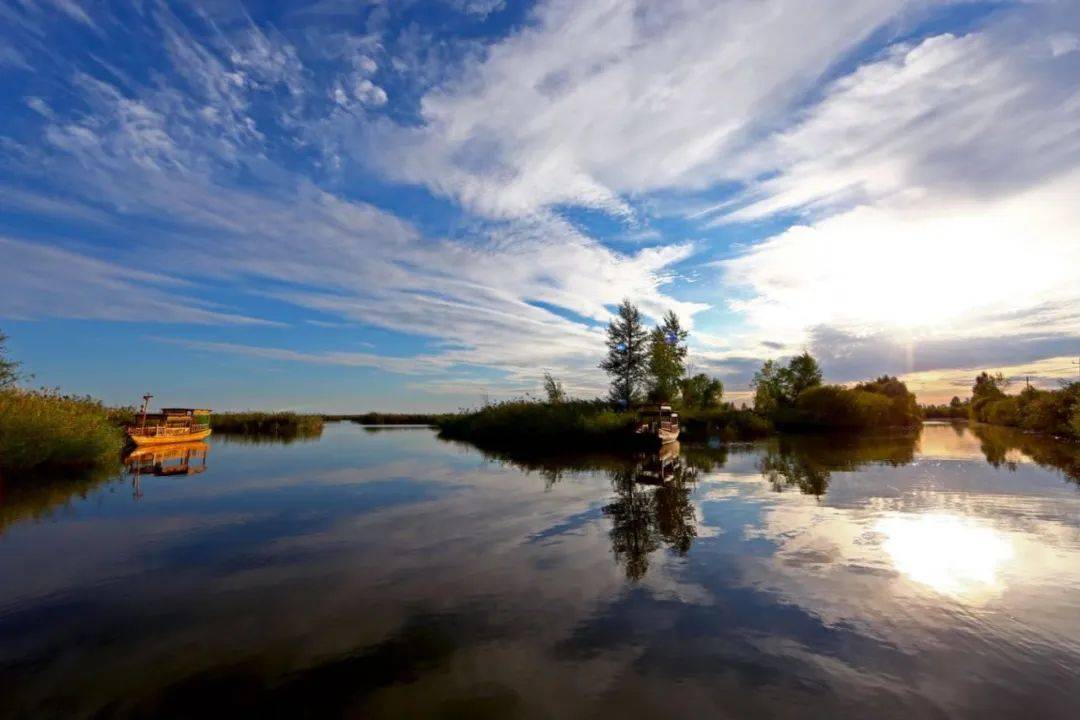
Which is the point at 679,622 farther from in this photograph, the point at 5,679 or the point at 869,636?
the point at 5,679

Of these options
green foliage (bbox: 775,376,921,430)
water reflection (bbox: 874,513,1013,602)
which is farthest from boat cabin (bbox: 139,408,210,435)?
green foliage (bbox: 775,376,921,430)

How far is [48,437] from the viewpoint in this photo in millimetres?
22734

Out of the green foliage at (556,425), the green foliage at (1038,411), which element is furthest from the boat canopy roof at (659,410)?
the green foliage at (1038,411)

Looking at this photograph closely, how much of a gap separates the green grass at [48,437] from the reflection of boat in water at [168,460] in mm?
1789

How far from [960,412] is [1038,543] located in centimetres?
17033

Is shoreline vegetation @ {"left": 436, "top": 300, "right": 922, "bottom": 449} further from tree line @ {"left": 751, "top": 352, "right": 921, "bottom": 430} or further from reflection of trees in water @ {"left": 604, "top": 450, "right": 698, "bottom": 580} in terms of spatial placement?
reflection of trees in water @ {"left": 604, "top": 450, "right": 698, "bottom": 580}

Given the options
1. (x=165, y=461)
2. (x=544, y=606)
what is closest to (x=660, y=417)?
(x=165, y=461)

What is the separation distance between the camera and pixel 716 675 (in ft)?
19.9

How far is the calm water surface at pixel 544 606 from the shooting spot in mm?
5680

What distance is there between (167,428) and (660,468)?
123 feet

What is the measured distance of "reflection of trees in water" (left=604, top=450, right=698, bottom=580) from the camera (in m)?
11.6

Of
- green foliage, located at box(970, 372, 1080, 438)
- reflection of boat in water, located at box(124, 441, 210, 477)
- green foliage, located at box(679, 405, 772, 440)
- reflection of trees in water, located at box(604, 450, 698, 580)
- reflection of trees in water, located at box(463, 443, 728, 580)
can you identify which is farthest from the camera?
green foliage, located at box(679, 405, 772, 440)

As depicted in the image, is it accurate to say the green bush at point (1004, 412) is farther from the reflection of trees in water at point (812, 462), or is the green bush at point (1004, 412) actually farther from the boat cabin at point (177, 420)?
the boat cabin at point (177, 420)

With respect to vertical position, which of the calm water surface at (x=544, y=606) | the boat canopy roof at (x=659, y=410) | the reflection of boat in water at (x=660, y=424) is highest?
the boat canopy roof at (x=659, y=410)
